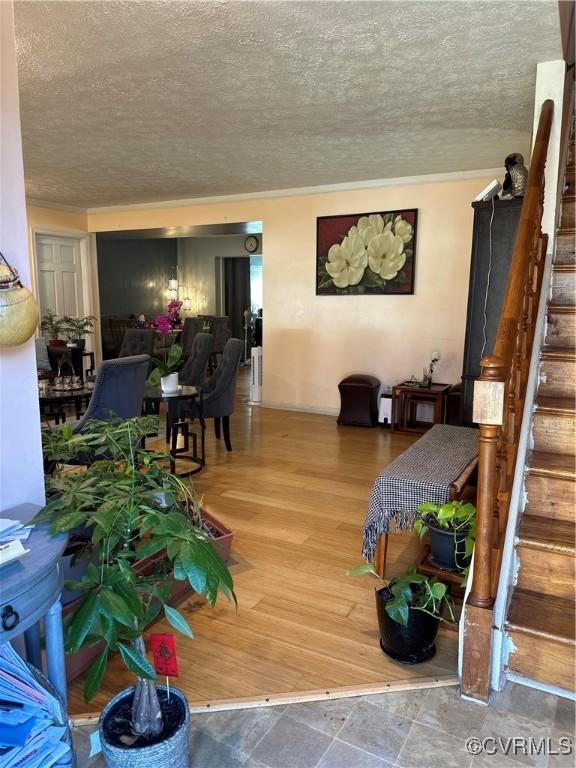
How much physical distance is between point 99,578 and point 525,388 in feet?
5.75

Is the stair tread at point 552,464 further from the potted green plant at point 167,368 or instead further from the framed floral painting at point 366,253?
the framed floral painting at point 366,253

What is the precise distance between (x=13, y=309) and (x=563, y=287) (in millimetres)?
2684

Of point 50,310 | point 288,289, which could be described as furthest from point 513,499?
point 50,310

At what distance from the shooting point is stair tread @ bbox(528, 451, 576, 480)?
6.66 feet

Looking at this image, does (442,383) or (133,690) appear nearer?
(133,690)

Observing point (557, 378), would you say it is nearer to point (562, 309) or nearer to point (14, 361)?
point (562, 309)

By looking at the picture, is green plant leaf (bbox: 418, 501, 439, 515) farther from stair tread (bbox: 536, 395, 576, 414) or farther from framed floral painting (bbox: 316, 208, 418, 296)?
framed floral painting (bbox: 316, 208, 418, 296)

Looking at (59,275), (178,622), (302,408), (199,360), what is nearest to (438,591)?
(178,622)

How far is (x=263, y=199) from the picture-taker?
622 cm

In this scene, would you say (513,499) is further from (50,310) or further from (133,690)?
(50,310)

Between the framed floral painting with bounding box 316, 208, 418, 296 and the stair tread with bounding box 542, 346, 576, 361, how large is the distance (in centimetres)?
306

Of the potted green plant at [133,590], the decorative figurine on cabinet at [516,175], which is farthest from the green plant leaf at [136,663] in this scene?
the decorative figurine on cabinet at [516,175]

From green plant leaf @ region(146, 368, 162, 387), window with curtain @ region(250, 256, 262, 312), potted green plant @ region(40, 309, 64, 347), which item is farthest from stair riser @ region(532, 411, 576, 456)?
window with curtain @ region(250, 256, 262, 312)

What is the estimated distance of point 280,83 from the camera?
2.98m
